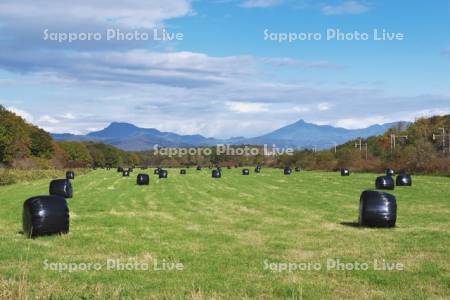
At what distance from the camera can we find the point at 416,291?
11.1 metres

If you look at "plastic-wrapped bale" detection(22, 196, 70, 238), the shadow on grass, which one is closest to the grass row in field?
"plastic-wrapped bale" detection(22, 196, 70, 238)

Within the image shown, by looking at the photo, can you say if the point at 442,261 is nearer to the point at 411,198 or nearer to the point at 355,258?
the point at 355,258

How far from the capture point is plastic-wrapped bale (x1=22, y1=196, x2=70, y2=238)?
17578 mm

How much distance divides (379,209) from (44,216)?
35.1 ft

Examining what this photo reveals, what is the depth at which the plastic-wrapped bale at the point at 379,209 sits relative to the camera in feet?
66.7

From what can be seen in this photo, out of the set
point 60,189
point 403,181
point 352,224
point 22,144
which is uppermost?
point 22,144

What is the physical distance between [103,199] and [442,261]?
24.3m

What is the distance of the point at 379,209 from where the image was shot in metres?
20.4

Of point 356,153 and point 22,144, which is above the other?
point 22,144

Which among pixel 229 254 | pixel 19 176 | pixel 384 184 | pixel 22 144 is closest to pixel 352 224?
pixel 229 254

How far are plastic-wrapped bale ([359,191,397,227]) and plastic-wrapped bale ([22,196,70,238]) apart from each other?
9.72 meters

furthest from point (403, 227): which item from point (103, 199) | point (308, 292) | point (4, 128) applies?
point (4, 128)

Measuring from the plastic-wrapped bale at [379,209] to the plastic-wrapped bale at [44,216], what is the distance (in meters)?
9.72

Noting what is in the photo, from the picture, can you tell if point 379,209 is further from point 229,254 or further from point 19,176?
point 19,176
